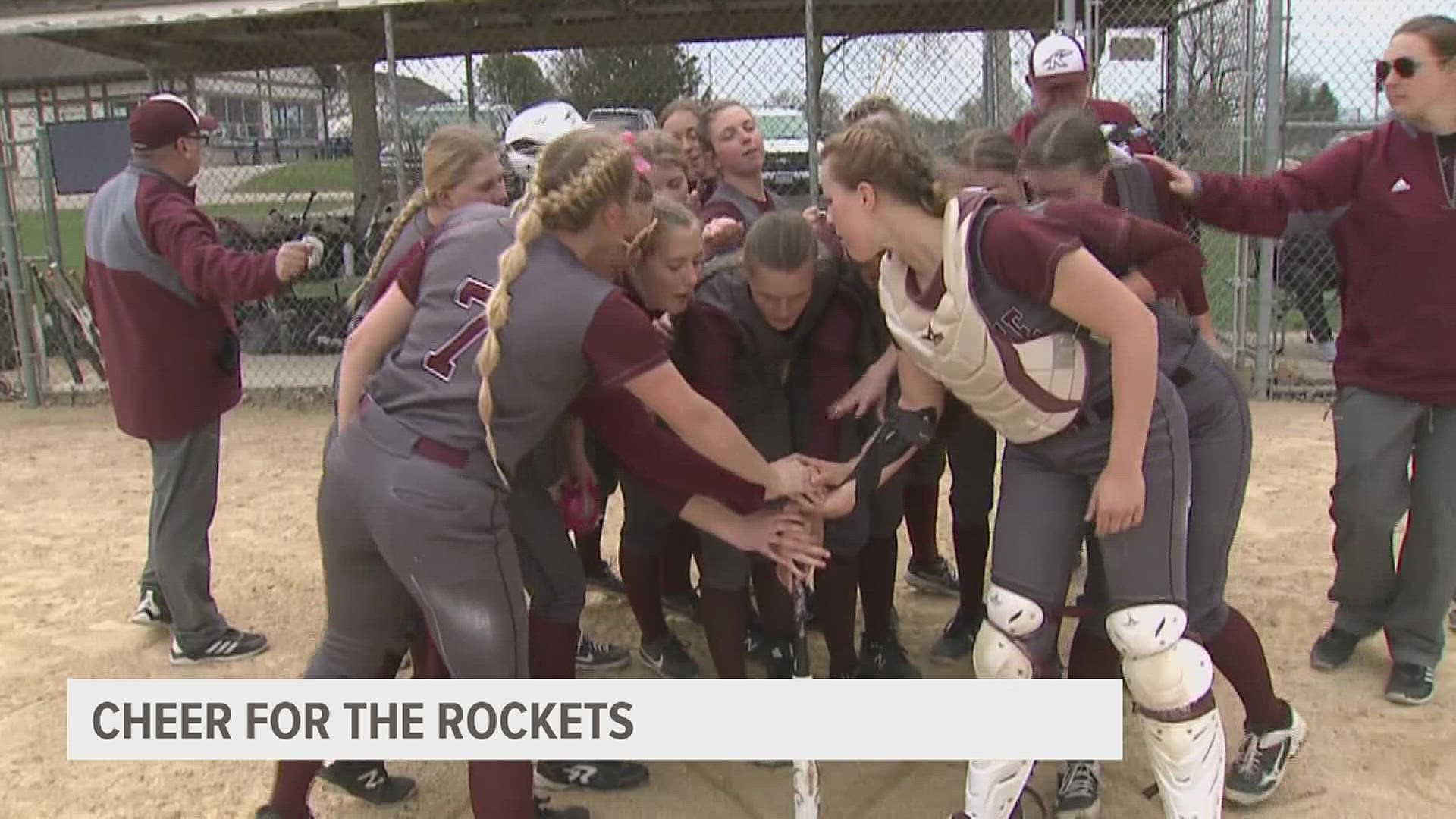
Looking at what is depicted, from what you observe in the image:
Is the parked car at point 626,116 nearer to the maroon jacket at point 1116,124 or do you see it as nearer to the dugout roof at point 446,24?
the dugout roof at point 446,24

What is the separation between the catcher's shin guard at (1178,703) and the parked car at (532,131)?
7.64 feet

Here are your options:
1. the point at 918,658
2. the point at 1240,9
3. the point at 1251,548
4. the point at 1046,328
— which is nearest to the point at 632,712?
the point at 1046,328

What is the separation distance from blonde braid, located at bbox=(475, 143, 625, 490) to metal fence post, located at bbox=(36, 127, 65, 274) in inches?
293

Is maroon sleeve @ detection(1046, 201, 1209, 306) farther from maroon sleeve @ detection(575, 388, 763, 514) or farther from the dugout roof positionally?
the dugout roof

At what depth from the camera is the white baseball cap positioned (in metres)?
3.77

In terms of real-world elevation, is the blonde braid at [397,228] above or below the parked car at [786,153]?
below

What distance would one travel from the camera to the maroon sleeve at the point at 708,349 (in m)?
3.02

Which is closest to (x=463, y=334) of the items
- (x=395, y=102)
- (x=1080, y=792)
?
(x=1080, y=792)

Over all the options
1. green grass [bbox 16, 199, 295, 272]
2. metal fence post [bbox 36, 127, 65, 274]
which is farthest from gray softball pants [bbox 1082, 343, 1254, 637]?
metal fence post [bbox 36, 127, 65, 274]

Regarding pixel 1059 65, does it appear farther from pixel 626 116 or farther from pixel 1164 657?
pixel 626 116

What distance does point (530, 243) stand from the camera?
2.23m

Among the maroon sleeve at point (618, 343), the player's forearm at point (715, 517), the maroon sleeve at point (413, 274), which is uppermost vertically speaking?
the maroon sleeve at point (413, 274)

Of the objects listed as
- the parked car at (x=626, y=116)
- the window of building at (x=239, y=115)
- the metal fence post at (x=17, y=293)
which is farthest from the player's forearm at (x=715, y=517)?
the window of building at (x=239, y=115)

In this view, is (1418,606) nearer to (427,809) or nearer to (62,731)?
(427,809)
